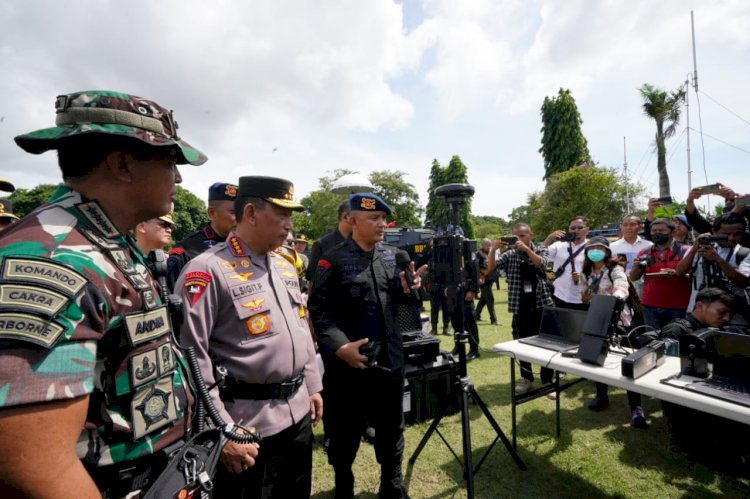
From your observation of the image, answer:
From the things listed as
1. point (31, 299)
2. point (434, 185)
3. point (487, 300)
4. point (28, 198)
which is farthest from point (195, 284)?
point (28, 198)

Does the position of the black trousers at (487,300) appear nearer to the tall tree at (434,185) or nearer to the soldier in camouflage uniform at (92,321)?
the soldier in camouflage uniform at (92,321)

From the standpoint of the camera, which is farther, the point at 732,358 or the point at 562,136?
the point at 562,136

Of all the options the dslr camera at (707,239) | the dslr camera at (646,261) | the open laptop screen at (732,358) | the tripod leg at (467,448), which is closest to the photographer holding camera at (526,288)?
the dslr camera at (646,261)

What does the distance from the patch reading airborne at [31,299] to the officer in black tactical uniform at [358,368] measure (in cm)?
198

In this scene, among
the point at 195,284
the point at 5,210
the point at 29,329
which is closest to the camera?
the point at 29,329

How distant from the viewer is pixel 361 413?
2799 mm

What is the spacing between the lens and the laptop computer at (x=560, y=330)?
3.43 metres

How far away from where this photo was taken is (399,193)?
138 feet

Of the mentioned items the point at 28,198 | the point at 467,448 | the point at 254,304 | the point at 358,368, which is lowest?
the point at 467,448

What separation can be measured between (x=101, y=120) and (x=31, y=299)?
1.87 ft

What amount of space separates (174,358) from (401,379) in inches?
78.0

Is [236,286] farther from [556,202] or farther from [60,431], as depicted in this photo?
[556,202]

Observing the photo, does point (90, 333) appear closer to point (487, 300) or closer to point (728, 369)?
point (728, 369)

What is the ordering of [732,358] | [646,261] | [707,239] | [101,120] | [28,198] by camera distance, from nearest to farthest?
[101,120] → [732,358] → [707,239] → [646,261] → [28,198]
